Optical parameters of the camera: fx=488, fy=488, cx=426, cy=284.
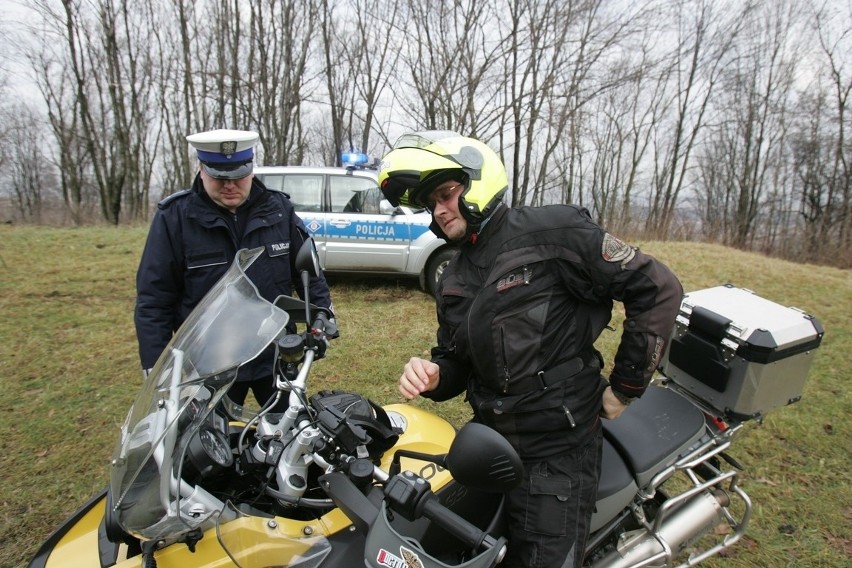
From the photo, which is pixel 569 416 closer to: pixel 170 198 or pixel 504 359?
pixel 504 359

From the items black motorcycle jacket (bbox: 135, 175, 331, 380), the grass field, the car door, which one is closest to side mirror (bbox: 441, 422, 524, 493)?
black motorcycle jacket (bbox: 135, 175, 331, 380)

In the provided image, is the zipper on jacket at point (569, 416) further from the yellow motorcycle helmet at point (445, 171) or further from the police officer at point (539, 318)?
the yellow motorcycle helmet at point (445, 171)

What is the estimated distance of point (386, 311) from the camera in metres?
6.30

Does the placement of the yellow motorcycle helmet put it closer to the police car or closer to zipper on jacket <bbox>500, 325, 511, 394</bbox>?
zipper on jacket <bbox>500, 325, 511, 394</bbox>

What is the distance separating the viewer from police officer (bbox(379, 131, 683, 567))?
62.9 inches

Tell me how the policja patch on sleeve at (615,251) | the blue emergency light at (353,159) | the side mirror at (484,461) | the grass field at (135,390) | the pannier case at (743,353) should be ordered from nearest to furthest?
the side mirror at (484,461)
the policja patch on sleeve at (615,251)
the pannier case at (743,353)
the grass field at (135,390)
the blue emergency light at (353,159)

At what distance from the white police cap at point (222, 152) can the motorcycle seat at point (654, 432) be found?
2.02 metres

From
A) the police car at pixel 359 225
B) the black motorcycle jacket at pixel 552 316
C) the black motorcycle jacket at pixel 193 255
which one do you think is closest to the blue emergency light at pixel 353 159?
the police car at pixel 359 225

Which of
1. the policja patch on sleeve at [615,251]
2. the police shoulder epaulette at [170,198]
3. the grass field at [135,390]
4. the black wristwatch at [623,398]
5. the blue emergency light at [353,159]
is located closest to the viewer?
the policja patch on sleeve at [615,251]

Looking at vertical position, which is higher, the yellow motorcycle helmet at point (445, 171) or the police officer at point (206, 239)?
the yellow motorcycle helmet at point (445, 171)

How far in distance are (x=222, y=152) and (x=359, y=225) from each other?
4560 millimetres

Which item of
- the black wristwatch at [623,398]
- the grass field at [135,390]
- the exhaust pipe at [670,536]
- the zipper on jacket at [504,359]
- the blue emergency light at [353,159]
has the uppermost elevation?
the blue emergency light at [353,159]

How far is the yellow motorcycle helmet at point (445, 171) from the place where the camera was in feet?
5.22

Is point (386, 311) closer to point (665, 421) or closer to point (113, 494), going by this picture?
point (665, 421)
